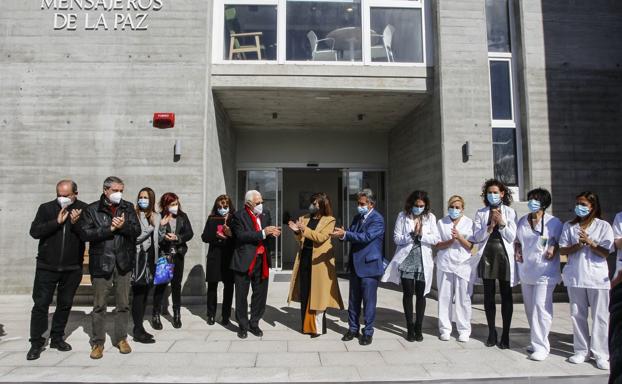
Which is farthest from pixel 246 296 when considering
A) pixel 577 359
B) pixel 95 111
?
pixel 95 111

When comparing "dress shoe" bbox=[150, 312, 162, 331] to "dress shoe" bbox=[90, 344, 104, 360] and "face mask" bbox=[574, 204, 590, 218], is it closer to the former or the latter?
"dress shoe" bbox=[90, 344, 104, 360]

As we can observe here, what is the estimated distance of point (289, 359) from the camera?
4438 mm

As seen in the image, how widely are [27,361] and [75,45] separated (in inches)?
223

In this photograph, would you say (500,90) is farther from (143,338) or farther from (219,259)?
(143,338)

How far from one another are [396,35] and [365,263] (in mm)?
5079

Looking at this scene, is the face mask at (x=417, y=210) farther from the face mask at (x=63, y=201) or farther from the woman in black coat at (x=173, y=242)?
the face mask at (x=63, y=201)

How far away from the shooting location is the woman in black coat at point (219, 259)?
5.88 metres

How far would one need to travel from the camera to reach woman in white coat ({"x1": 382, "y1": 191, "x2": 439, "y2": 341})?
17.0 feet

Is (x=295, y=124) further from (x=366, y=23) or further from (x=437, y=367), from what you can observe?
(x=437, y=367)

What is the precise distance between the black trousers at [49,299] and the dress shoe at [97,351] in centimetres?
58

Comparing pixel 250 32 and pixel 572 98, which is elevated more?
pixel 250 32

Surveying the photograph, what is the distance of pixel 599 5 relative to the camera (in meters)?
7.99

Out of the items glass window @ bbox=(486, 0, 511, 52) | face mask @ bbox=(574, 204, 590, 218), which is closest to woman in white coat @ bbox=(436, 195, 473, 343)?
face mask @ bbox=(574, 204, 590, 218)

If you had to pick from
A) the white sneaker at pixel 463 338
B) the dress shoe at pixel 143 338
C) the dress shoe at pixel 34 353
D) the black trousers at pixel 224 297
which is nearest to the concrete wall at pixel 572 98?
the white sneaker at pixel 463 338
